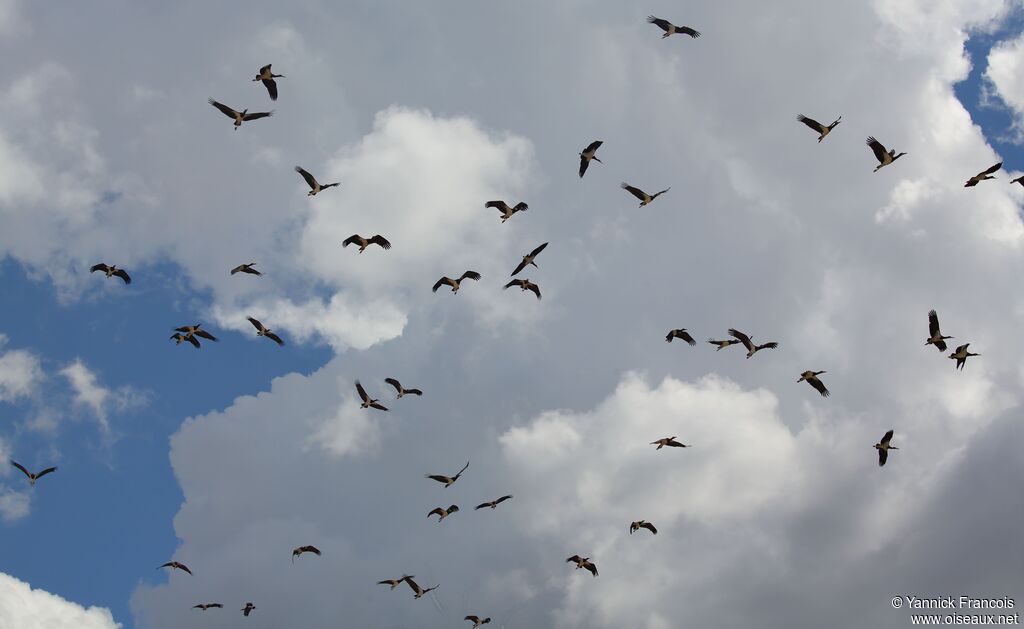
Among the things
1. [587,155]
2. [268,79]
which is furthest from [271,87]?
[587,155]

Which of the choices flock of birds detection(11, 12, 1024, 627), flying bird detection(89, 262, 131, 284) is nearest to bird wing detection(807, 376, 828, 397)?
flock of birds detection(11, 12, 1024, 627)

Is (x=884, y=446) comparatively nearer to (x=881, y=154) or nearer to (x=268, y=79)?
(x=881, y=154)

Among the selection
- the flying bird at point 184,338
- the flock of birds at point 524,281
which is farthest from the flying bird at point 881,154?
the flying bird at point 184,338

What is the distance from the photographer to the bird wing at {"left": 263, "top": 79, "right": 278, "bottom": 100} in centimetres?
7412

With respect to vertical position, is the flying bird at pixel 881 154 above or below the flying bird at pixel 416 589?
above

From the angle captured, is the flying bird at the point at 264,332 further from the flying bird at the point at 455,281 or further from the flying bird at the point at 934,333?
the flying bird at the point at 934,333

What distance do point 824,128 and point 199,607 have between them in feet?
205

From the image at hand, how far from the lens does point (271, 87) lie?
74.4 m

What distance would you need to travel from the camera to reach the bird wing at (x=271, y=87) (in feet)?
243

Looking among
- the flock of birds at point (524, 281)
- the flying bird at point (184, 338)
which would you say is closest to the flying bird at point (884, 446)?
the flock of birds at point (524, 281)

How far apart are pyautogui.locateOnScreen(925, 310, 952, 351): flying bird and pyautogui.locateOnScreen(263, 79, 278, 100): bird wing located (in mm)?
42827

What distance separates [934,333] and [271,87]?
44.1 m

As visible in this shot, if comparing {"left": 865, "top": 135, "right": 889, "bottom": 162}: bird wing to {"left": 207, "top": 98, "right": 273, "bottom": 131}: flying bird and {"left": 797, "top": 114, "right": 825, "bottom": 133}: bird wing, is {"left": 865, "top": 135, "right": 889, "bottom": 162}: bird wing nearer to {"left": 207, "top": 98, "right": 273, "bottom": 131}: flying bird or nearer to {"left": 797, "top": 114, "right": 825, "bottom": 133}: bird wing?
{"left": 797, "top": 114, "right": 825, "bottom": 133}: bird wing

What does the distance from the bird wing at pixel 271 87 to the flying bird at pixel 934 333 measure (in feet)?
141
